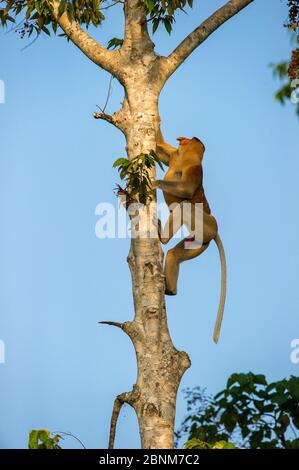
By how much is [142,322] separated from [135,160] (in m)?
1.23

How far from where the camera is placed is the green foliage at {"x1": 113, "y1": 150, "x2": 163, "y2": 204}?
894cm

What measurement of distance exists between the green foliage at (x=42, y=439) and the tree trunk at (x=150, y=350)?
0.52 metres

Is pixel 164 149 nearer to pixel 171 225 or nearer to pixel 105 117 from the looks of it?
pixel 171 225

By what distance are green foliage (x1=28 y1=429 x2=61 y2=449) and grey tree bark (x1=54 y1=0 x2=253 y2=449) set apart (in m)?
0.52

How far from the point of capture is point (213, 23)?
10031 millimetres

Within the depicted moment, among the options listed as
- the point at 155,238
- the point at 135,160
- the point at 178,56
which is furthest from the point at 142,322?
the point at 178,56

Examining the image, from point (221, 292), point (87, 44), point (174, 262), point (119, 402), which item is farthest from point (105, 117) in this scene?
point (119, 402)

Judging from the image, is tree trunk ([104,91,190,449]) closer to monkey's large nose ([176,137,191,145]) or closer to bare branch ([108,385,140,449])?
bare branch ([108,385,140,449])

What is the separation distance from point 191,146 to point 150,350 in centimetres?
246

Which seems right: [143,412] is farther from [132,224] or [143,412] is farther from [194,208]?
[194,208]

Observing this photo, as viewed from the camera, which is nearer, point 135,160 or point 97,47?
point 135,160

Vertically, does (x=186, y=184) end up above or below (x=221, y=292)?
above

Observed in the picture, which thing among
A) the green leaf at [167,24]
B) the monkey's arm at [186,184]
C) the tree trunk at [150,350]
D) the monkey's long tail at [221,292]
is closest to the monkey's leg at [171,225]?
the monkey's arm at [186,184]

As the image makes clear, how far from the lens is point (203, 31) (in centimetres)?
998
